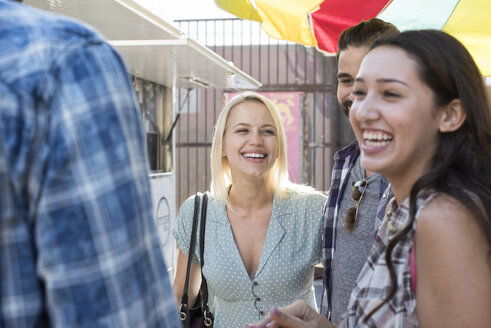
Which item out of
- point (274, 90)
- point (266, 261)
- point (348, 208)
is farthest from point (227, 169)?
point (274, 90)

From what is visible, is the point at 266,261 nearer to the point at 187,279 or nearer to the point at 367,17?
the point at 187,279

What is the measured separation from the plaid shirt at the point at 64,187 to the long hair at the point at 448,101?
2.79ft

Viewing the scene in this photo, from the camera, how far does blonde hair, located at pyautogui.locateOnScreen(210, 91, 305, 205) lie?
10.1ft

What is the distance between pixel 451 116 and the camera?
1460 mm

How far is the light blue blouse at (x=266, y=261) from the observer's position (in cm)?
262

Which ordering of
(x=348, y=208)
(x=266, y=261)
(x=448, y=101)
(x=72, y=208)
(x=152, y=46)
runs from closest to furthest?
1. (x=72, y=208)
2. (x=448, y=101)
3. (x=348, y=208)
4. (x=266, y=261)
5. (x=152, y=46)

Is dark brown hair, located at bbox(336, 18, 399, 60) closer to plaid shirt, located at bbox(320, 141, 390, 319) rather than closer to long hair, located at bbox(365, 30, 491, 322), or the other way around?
plaid shirt, located at bbox(320, 141, 390, 319)

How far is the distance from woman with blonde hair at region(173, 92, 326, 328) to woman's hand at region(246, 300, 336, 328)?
0.77 m

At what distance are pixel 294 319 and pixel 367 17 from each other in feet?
7.39

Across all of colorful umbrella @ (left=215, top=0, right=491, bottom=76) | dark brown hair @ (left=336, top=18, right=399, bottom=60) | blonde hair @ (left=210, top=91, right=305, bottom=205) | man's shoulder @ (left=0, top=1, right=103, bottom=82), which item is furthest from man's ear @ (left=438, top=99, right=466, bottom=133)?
colorful umbrella @ (left=215, top=0, right=491, bottom=76)

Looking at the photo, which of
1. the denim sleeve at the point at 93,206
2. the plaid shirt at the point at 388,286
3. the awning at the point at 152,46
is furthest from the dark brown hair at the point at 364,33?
the denim sleeve at the point at 93,206

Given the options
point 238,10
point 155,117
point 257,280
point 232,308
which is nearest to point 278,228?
point 257,280

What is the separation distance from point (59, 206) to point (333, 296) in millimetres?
1859

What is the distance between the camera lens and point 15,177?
69cm
